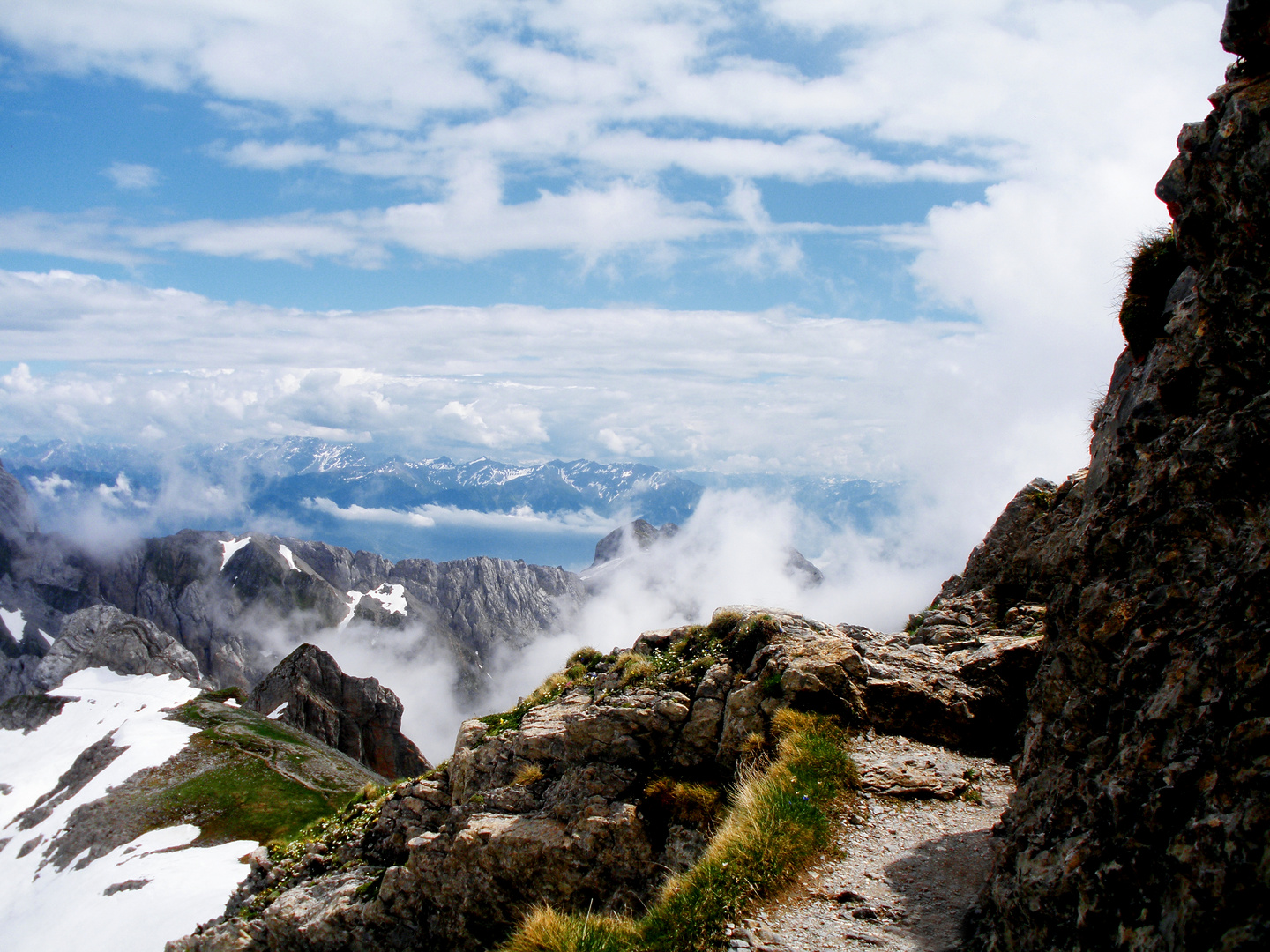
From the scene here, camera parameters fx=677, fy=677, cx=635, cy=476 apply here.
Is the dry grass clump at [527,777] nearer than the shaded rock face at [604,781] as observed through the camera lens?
No

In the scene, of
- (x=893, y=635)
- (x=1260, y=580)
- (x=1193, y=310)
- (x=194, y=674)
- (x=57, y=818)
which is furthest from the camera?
(x=194, y=674)

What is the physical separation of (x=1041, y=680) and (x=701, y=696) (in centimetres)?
994

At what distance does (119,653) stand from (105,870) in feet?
377

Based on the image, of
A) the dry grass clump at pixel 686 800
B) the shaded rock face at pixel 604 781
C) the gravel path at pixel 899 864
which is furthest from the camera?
the shaded rock face at pixel 604 781

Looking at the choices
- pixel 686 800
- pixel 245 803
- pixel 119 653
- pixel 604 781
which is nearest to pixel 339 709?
pixel 119 653

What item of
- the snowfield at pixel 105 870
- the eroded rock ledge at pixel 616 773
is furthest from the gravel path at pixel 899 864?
the snowfield at pixel 105 870

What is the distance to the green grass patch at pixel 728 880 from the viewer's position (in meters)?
9.77

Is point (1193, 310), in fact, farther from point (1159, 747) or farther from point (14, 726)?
point (14, 726)

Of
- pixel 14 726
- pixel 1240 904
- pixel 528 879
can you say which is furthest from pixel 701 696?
pixel 14 726

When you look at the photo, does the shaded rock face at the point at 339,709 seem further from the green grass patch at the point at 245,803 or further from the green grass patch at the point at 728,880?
the green grass patch at the point at 728,880

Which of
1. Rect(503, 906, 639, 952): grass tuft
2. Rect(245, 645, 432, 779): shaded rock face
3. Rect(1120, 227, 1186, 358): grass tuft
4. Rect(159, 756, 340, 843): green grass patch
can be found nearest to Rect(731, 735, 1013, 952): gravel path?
Rect(503, 906, 639, 952): grass tuft

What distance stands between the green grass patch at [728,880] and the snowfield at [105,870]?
40985mm

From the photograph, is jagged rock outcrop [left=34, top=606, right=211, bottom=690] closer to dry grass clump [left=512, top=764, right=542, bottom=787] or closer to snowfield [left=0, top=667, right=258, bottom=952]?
snowfield [left=0, top=667, right=258, bottom=952]

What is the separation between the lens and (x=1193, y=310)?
8.27m
